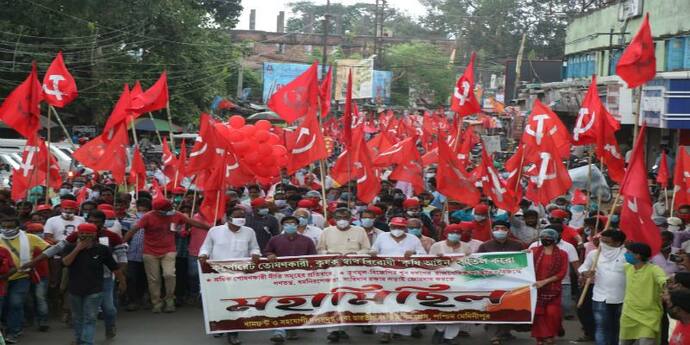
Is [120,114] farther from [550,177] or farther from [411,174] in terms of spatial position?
[550,177]

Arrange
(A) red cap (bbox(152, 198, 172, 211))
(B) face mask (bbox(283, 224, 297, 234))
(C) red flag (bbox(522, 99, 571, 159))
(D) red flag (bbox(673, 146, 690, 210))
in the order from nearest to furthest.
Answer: (B) face mask (bbox(283, 224, 297, 234))
(A) red cap (bbox(152, 198, 172, 211))
(C) red flag (bbox(522, 99, 571, 159))
(D) red flag (bbox(673, 146, 690, 210))

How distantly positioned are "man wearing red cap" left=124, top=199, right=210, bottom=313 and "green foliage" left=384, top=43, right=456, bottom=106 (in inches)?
2658

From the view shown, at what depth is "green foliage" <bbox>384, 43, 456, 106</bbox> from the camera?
264ft

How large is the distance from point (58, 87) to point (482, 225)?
6.59m

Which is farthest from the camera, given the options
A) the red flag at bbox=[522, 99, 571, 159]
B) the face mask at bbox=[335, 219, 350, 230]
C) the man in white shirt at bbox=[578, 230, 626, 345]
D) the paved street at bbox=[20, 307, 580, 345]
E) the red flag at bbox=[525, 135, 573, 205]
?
the red flag at bbox=[522, 99, 571, 159]

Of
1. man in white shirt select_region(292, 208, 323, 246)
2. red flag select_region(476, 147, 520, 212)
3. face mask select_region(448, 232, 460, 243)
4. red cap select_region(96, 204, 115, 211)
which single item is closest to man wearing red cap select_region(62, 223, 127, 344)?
red cap select_region(96, 204, 115, 211)

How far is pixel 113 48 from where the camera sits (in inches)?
1540

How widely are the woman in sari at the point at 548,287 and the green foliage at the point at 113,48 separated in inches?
992

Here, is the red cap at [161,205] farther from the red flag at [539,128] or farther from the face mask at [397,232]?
the red flag at [539,128]

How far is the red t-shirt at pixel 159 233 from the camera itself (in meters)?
12.6

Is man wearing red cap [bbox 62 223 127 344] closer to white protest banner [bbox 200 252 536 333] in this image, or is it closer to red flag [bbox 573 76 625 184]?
white protest banner [bbox 200 252 536 333]

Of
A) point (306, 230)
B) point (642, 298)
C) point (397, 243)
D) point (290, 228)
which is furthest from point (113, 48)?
point (642, 298)


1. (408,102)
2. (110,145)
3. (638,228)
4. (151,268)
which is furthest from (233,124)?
(408,102)

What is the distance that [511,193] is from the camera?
13266mm
